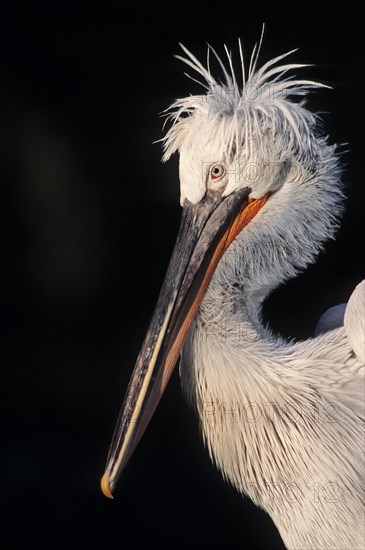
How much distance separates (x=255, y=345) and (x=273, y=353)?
0.06m

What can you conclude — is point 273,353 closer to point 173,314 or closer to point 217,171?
point 173,314

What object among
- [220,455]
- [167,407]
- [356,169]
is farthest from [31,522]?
[356,169]

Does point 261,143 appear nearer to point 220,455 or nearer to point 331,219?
point 331,219

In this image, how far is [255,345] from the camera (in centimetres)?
229

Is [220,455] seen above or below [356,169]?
below

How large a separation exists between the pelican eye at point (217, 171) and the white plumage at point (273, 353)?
1 cm

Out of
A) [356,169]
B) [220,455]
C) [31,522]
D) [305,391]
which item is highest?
[356,169]

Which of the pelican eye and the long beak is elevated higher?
the pelican eye

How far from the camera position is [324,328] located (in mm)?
2838

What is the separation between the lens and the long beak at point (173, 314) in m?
2.26

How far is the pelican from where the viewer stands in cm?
226

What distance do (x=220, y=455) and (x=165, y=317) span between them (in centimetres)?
46

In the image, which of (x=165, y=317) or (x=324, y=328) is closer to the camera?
(x=165, y=317)

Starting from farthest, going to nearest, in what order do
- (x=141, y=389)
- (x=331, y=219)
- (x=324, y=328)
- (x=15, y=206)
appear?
1. (x=15, y=206)
2. (x=324, y=328)
3. (x=331, y=219)
4. (x=141, y=389)
